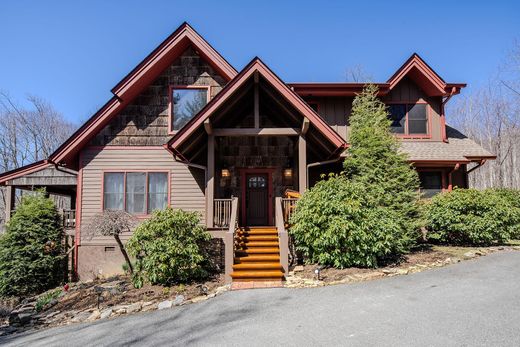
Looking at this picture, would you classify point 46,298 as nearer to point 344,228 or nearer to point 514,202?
point 344,228

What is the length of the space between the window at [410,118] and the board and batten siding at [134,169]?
7.94 meters

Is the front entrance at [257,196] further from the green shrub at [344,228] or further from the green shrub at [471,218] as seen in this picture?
the green shrub at [471,218]

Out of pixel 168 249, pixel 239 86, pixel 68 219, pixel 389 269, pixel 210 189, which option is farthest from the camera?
pixel 68 219

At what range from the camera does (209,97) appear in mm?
12422

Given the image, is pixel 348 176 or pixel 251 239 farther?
pixel 348 176

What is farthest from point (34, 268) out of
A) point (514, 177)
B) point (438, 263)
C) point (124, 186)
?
→ point (514, 177)

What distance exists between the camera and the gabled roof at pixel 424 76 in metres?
13.2

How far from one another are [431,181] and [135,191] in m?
11.0

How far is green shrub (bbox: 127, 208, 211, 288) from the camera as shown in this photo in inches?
339

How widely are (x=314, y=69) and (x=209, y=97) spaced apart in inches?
848

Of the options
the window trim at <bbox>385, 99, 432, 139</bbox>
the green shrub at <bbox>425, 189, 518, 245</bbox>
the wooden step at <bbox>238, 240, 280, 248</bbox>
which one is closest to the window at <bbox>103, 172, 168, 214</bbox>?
the wooden step at <bbox>238, 240, 280, 248</bbox>

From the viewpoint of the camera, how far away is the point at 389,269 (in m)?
8.44

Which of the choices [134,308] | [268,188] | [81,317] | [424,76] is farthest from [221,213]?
[424,76]

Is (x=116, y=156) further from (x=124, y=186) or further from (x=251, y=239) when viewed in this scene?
Result: (x=251, y=239)
